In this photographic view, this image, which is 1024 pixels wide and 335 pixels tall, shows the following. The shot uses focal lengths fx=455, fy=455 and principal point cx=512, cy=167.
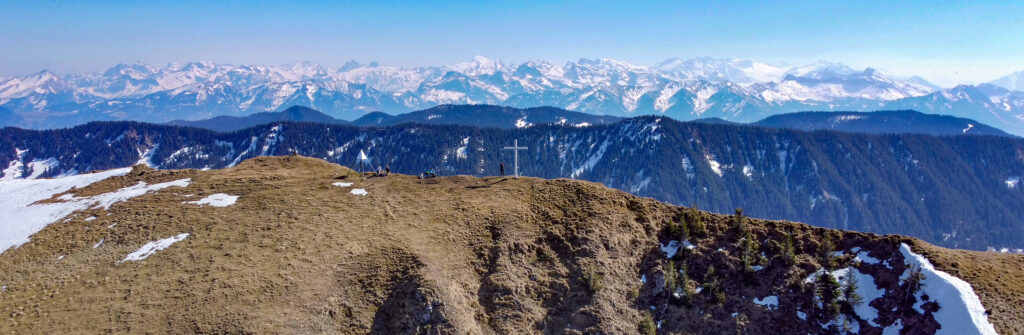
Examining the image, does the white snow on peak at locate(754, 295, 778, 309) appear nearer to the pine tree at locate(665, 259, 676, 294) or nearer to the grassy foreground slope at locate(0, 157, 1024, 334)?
the grassy foreground slope at locate(0, 157, 1024, 334)

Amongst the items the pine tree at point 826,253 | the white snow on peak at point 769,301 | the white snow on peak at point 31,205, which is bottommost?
the white snow on peak at point 769,301

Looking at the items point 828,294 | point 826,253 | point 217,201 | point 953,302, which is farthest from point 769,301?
point 217,201

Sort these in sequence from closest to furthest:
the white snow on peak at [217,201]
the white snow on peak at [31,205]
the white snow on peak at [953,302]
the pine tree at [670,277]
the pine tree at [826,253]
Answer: the white snow on peak at [953,302] → the pine tree at [826,253] → the pine tree at [670,277] → the white snow on peak at [31,205] → the white snow on peak at [217,201]

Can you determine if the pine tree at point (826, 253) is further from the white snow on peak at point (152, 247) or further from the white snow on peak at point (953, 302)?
the white snow on peak at point (152, 247)

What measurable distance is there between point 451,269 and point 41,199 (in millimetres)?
53620

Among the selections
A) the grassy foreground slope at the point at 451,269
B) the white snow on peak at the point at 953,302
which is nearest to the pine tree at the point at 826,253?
the grassy foreground slope at the point at 451,269

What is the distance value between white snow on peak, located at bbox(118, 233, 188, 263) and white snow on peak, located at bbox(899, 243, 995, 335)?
66167 mm

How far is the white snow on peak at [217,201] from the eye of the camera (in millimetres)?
52031

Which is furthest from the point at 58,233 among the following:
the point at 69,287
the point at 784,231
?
the point at 784,231

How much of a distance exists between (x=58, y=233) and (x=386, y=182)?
33.2 metres

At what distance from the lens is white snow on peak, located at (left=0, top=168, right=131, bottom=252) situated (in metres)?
47.5

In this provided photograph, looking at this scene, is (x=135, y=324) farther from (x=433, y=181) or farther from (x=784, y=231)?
(x=784, y=231)

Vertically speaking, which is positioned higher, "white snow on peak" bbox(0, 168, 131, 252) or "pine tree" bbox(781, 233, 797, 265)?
"white snow on peak" bbox(0, 168, 131, 252)

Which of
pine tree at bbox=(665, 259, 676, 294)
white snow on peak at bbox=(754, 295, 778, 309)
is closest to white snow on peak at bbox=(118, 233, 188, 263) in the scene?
pine tree at bbox=(665, 259, 676, 294)
